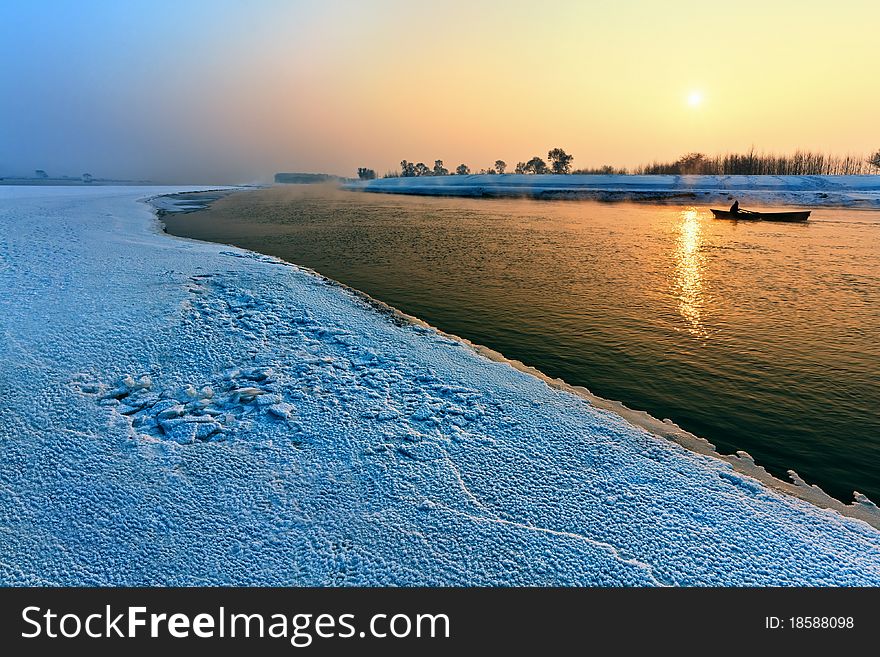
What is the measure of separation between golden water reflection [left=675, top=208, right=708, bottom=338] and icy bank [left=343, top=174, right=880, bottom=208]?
122ft

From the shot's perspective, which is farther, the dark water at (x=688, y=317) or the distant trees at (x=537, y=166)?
the distant trees at (x=537, y=166)

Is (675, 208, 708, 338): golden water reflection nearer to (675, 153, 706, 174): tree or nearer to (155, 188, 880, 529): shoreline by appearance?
(155, 188, 880, 529): shoreline

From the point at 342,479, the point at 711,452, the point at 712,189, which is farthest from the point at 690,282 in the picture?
the point at 712,189

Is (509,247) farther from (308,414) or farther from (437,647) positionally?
(437,647)

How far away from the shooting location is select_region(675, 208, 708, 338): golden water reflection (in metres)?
9.10

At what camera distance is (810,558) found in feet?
10.4

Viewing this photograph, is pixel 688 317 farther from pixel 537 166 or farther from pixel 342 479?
pixel 537 166

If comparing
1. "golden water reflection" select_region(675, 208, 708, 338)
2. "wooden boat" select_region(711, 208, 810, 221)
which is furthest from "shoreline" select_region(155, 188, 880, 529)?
"wooden boat" select_region(711, 208, 810, 221)

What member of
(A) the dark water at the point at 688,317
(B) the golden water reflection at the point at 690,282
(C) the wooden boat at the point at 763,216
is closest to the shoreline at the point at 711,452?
(A) the dark water at the point at 688,317

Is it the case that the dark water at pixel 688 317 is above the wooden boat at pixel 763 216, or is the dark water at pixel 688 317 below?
below

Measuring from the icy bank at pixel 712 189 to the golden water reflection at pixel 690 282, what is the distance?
37072 mm

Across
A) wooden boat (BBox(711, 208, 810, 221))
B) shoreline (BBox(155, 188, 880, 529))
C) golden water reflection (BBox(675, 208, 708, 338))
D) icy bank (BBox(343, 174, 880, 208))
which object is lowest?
shoreline (BBox(155, 188, 880, 529))

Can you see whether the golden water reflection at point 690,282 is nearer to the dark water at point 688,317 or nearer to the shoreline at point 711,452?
the dark water at point 688,317

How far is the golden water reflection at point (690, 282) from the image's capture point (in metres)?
9.10
